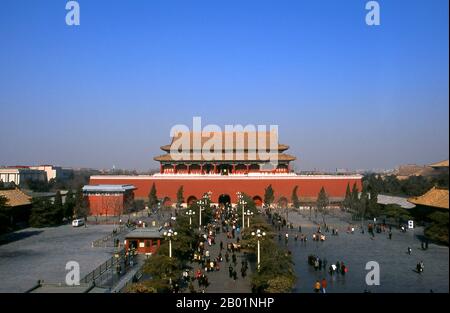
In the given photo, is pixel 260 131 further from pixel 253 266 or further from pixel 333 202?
pixel 253 266

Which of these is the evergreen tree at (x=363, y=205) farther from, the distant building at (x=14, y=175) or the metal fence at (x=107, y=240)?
the distant building at (x=14, y=175)

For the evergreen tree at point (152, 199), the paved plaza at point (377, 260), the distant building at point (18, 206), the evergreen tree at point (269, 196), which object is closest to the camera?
the paved plaza at point (377, 260)

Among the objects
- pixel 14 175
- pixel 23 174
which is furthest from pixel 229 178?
pixel 23 174

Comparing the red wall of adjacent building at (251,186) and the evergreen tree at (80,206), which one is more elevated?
the red wall of adjacent building at (251,186)

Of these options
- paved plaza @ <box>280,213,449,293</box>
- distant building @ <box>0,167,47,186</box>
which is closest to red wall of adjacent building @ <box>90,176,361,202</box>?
paved plaza @ <box>280,213,449,293</box>

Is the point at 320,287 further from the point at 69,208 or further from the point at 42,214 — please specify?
the point at 69,208

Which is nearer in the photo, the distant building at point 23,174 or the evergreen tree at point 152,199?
the evergreen tree at point 152,199

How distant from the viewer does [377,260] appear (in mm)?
17656

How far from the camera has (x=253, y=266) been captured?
1647 centimetres

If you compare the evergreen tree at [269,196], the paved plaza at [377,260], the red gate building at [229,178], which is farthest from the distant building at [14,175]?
the paved plaza at [377,260]

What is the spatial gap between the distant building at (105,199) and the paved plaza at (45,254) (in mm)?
6723

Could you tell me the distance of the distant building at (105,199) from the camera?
35312mm

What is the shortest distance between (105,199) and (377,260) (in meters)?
23.7
